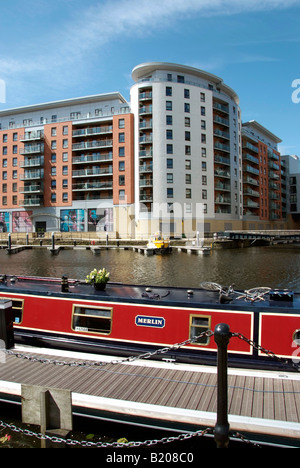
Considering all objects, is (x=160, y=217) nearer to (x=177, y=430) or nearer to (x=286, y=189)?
(x=177, y=430)

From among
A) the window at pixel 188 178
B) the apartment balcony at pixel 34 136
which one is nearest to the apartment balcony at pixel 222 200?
the window at pixel 188 178

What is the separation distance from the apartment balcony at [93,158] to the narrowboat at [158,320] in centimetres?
5092

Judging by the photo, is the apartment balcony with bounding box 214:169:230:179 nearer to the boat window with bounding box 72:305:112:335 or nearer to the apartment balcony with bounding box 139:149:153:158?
the apartment balcony with bounding box 139:149:153:158

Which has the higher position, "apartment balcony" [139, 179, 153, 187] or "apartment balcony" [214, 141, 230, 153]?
"apartment balcony" [214, 141, 230, 153]

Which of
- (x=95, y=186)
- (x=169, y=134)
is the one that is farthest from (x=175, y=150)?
(x=95, y=186)

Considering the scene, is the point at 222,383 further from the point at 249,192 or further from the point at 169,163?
the point at 249,192

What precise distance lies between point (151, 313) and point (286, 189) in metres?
97.2

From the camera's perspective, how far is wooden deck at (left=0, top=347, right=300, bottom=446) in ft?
16.2

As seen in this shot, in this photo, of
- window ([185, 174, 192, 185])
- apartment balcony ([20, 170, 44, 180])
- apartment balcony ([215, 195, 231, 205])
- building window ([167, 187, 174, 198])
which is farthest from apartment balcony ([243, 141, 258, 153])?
apartment balcony ([20, 170, 44, 180])

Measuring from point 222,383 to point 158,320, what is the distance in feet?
12.1

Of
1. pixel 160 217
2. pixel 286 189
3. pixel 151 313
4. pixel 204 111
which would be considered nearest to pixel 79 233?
pixel 160 217

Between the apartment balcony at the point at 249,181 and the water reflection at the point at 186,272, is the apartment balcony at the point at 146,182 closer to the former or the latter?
the apartment balcony at the point at 249,181

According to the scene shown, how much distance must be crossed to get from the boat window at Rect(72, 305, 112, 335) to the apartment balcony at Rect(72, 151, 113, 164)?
51719 millimetres

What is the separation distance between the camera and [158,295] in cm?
789
